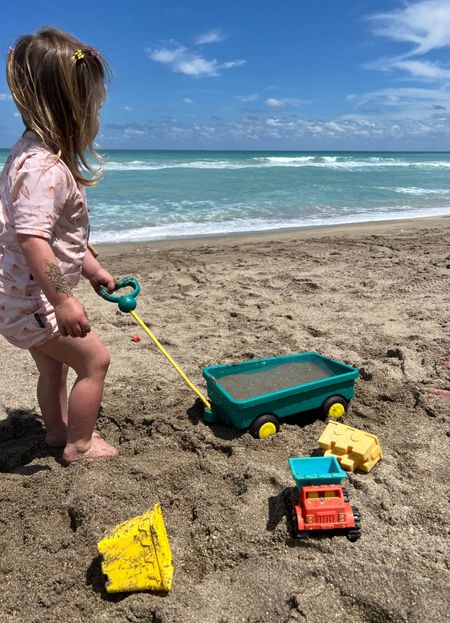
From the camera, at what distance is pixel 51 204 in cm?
202

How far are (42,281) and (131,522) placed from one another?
0.97m

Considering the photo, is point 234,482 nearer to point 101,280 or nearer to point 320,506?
point 320,506

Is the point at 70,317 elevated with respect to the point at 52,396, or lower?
elevated

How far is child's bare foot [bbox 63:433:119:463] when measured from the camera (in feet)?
8.13

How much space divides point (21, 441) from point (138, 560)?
1.31 m

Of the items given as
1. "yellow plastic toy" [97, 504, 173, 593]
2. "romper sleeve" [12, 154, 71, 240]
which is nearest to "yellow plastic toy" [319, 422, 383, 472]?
"yellow plastic toy" [97, 504, 173, 593]

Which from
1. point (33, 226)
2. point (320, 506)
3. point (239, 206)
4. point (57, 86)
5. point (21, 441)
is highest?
point (57, 86)

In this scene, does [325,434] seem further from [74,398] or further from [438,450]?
[74,398]

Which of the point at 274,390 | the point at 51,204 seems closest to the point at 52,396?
the point at 51,204

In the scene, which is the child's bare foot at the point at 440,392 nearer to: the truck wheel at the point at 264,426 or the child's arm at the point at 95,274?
the truck wheel at the point at 264,426

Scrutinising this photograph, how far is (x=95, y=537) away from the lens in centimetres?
200

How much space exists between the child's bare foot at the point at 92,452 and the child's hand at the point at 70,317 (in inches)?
27.1

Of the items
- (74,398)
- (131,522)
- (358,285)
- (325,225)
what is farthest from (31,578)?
(325,225)

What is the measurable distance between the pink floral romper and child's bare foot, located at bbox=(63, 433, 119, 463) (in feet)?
1.90
